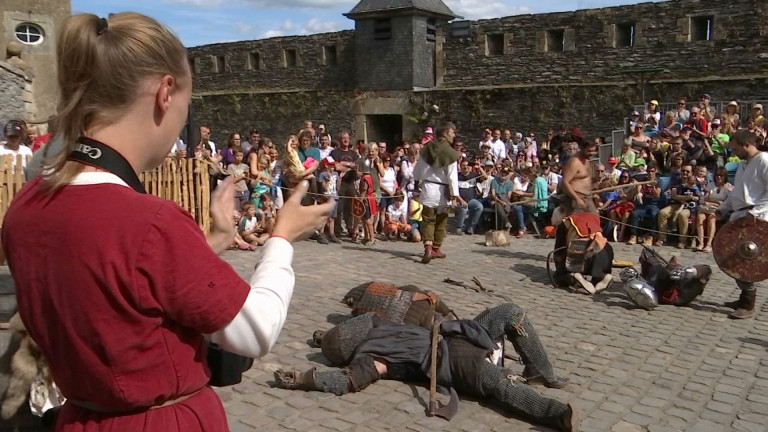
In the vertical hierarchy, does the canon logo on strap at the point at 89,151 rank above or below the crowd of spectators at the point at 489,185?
above

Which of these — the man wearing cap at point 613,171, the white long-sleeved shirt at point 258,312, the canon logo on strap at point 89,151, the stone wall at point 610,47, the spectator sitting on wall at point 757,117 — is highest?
the stone wall at point 610,47

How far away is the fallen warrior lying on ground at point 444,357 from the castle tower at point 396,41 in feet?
74.5

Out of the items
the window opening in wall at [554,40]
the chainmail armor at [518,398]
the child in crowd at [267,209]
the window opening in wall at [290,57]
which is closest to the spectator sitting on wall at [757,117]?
the child in crowd at [267,209]

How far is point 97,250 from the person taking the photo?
1302 millimetres

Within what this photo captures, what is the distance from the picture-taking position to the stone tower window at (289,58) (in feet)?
106

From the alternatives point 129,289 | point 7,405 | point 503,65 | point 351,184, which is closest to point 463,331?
point 7,405

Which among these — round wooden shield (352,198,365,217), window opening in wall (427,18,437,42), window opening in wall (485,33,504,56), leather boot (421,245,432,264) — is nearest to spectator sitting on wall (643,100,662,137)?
round wooden shield (352,198,365,217)

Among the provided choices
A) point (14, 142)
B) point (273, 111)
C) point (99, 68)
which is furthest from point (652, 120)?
point (99, 68)

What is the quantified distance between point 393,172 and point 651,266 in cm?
584

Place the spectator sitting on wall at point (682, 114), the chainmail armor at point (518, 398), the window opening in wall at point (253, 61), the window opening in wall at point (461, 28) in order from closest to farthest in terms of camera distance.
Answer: the chainmail armor at point (518, 398) → the spectator sitting on wall at point (682, 114) → the window opening in wall at point (461, 28) → the window opening in wall at point (253, 61)

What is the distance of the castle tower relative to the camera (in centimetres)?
2742

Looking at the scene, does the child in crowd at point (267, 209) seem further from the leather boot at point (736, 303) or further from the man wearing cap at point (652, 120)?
the man wearing cap at point (652, 120)

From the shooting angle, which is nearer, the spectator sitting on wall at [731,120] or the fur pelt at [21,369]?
the fur pelt at [21,369]

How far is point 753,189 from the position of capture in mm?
7332
